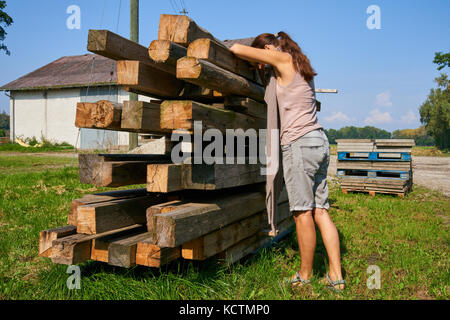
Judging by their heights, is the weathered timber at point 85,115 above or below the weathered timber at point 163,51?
below

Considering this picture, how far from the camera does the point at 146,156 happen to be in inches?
138

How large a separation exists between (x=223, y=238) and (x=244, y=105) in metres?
1.18

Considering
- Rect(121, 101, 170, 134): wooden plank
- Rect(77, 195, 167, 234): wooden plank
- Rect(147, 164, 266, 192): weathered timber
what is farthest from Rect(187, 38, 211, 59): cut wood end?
Rect(77, 195, 167, 234): wooden plank

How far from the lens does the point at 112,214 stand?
2.85 meters

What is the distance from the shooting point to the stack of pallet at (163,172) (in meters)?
2.55

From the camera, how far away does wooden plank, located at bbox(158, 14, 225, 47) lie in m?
2.72

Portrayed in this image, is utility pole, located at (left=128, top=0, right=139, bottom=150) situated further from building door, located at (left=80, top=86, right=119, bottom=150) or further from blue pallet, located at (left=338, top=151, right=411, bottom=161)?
building door, located at (left=80, top=86, right=119, bottom=150)

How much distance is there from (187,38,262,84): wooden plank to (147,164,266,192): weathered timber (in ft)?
2.70

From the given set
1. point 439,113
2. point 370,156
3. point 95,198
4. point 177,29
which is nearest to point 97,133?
point 370,156

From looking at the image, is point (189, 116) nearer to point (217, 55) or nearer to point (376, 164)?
point (217, 55)

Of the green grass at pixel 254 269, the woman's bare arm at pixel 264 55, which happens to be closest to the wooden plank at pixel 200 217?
the green grass at pixel 254 269

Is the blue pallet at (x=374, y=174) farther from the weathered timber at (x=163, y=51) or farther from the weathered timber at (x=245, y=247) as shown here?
the weathered timber at (x=163, y=51)
